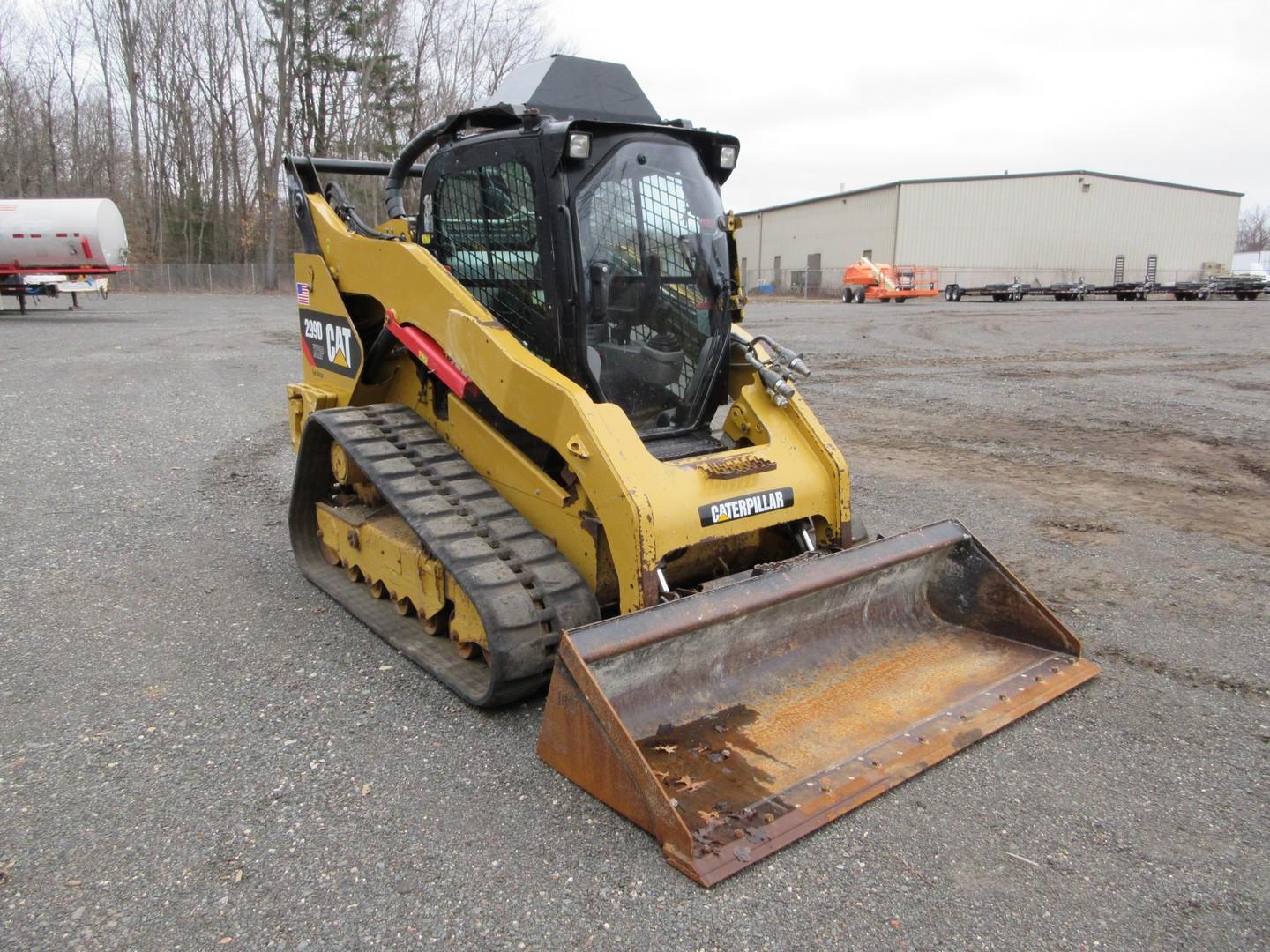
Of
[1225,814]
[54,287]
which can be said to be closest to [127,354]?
[54,287]

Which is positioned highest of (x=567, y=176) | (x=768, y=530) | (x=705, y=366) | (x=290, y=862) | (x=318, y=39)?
(x=318, y=39)

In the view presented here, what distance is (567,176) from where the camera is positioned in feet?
12.4

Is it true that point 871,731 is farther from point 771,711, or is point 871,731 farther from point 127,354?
point 127,354

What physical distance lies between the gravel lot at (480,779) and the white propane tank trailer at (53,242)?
17.3 meters

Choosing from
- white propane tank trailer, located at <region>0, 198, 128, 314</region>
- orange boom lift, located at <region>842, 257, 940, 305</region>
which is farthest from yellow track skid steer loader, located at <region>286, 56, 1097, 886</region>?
orange boom lift, located at <region>842, 257, 940, 305</region>

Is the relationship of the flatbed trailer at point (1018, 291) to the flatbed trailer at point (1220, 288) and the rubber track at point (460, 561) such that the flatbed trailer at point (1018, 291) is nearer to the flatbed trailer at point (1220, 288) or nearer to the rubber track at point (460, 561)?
the flatbed trailer at point (1220, 288)

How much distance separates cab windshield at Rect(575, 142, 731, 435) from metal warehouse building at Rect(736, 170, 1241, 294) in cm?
4365

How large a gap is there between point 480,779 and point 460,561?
830 mm

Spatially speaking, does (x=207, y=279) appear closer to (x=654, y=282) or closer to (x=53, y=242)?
(x=53, y=242)

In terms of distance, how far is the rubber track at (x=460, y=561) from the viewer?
133 inches

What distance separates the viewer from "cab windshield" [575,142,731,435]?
390cm

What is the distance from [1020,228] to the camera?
46750mm

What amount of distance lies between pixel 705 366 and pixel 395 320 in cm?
152

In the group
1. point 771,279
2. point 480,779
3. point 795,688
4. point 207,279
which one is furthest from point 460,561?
point 771,279
